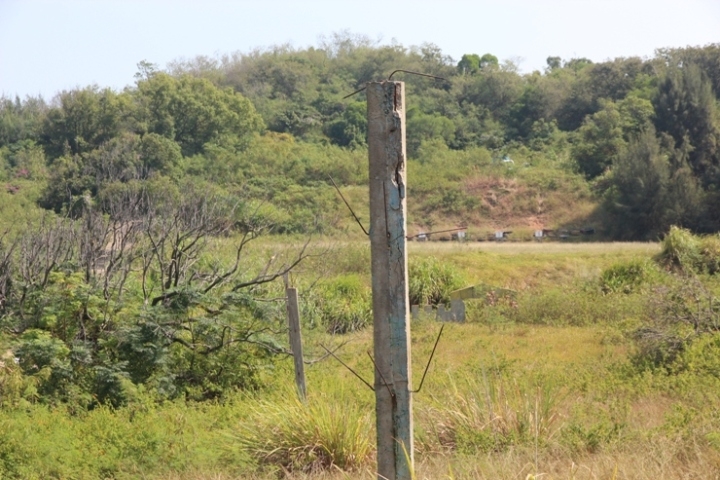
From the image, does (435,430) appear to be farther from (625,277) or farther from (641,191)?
(641,191)

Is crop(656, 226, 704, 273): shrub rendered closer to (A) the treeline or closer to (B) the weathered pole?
(A) the treeline

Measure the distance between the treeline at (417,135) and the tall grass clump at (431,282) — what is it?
4.22m

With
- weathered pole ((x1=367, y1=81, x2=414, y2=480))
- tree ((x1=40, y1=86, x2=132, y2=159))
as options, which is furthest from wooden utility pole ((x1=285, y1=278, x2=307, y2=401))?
tree ((x1=40, y1=86, x2=132, y2=159))

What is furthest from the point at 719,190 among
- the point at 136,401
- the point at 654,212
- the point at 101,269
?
the point at 136,401

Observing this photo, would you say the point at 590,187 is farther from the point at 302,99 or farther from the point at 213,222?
the point at 213,222

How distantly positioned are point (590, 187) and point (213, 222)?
3077 cm

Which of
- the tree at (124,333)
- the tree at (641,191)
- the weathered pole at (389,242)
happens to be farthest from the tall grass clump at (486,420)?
the tree at (641,191)

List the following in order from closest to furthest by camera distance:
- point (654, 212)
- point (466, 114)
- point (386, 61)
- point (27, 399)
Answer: point (27, 399)
point (654, 212)
point (466, 114)
point (386, 61)

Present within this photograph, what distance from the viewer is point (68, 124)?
45094 mm

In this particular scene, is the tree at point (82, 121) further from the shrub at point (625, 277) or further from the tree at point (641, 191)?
the shrub at point (625, 277)

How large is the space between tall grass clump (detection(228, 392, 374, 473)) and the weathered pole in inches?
122

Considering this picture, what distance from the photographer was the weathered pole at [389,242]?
15.7ft

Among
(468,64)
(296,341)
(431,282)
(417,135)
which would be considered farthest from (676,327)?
(468,64)

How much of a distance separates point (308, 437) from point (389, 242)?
12.3ft
